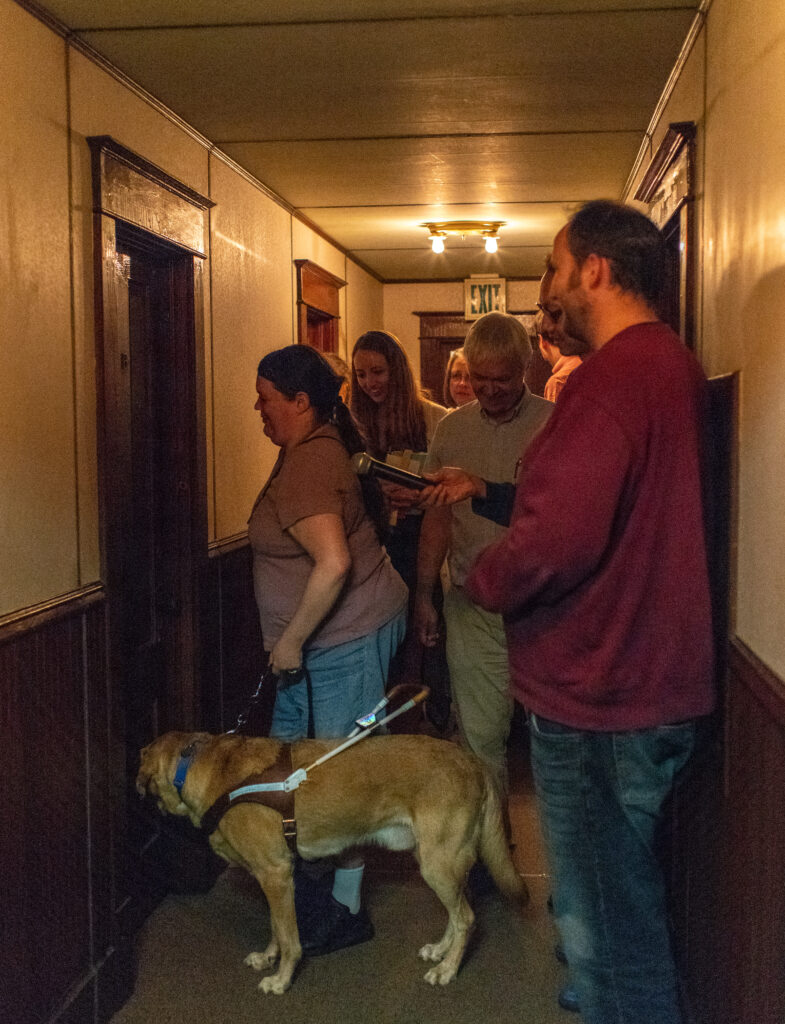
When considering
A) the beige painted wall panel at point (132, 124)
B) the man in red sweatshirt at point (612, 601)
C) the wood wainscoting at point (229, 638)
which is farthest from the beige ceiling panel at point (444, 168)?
the man in red sweatshirt at point (612, 601)

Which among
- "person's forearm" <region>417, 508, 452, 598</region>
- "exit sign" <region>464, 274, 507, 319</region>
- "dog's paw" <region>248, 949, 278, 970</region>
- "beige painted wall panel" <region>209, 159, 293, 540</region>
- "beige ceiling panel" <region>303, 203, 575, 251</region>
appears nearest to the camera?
"dog's paw" <region>248, 949, 278, 970</region>

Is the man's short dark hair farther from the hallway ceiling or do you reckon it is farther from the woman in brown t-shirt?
A: the woman in brown t-shirt

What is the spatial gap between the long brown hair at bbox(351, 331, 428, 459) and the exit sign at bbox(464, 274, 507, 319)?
A: 4.25 m

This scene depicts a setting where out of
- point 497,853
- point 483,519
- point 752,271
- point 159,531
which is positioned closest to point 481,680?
point 483,519

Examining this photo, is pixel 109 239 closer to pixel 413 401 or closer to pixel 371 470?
pixel 371 470

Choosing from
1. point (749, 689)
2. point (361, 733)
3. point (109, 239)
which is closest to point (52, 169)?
point (109, 239)

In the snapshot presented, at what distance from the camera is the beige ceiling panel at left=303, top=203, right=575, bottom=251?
5.76 metres

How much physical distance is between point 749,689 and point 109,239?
7.28 ft

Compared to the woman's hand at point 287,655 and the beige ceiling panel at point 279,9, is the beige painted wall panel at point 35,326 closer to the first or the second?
the beige ceiling panel at point 279,9

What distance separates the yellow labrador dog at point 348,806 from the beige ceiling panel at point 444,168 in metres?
2.48

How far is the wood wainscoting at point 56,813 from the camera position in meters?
2.56

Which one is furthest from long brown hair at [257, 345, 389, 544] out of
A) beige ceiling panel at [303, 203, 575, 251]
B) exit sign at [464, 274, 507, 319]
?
exit sign at [464, 274, 507, 319]

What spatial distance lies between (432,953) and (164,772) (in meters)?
1.09

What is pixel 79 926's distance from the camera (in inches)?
116
